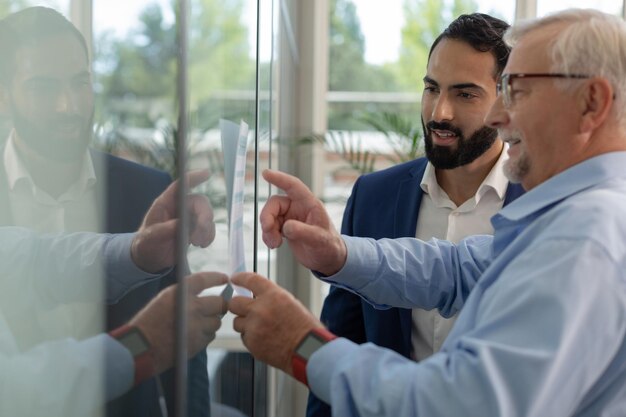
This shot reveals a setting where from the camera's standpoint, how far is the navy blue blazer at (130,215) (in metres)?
0.77

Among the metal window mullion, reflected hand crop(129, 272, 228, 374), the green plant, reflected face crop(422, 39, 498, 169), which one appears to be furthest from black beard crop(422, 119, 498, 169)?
the green plant

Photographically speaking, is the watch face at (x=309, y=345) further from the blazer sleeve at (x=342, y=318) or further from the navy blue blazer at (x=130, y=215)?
the blazer sleeve at (x=342, y=318)

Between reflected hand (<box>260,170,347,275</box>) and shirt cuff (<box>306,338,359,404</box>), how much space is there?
417mm

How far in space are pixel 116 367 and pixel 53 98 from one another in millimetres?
304

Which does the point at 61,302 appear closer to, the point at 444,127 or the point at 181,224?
the point at 181,224

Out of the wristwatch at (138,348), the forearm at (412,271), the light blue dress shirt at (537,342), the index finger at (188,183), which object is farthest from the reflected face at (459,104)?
the wristwatch at (138,348)

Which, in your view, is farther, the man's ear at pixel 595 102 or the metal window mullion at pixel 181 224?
the man's ear at pixel 595 102

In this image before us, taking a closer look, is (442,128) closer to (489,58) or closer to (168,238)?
(489,58)

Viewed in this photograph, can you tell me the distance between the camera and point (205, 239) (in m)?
1.11

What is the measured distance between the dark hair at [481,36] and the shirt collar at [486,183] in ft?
0.92

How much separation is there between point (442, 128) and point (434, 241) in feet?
1.72

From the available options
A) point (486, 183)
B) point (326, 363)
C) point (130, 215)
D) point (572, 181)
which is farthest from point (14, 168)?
point (486, 183)

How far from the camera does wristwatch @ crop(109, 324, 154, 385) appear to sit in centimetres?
82

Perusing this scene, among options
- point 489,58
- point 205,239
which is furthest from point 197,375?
point 489,58
